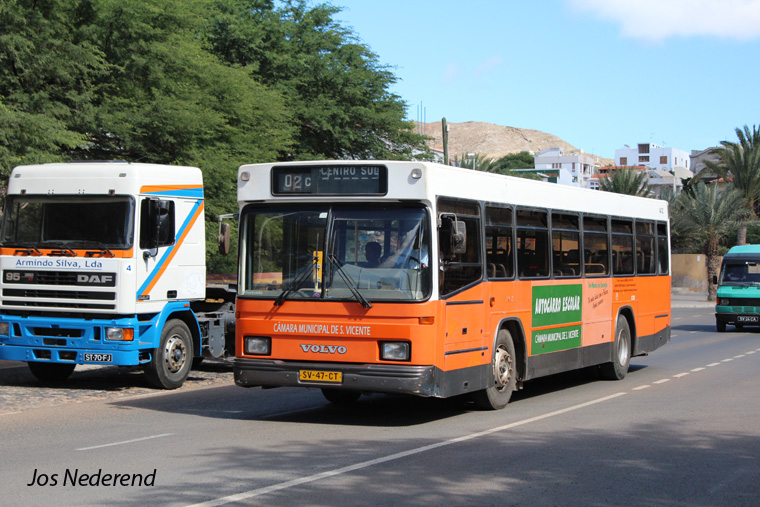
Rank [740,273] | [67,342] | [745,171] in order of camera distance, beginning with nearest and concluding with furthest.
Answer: [67,342] → [740,273] → [745,171]

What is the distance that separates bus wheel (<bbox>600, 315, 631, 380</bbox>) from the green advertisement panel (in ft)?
5.84

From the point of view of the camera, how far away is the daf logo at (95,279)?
533 inches

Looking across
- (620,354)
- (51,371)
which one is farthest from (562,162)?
(51,371)

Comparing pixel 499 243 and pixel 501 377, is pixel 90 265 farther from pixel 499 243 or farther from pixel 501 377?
pixel 501 377

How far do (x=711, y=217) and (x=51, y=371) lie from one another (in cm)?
4161

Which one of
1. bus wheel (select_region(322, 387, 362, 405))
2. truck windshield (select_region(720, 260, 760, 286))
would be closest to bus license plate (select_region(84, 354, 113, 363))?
bus wheel (select_region(322, 387, 362, 405))

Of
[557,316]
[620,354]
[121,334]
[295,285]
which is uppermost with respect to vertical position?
[295,285]

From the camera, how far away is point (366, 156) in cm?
4453

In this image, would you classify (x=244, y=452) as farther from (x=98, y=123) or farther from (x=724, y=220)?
(x=724, y=220)

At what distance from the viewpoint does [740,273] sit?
30.1 meters

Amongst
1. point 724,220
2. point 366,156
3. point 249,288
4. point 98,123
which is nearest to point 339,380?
point 249,288

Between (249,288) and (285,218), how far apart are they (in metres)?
0.95

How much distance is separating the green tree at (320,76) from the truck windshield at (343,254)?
95.6ft

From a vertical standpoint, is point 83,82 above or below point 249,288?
above
